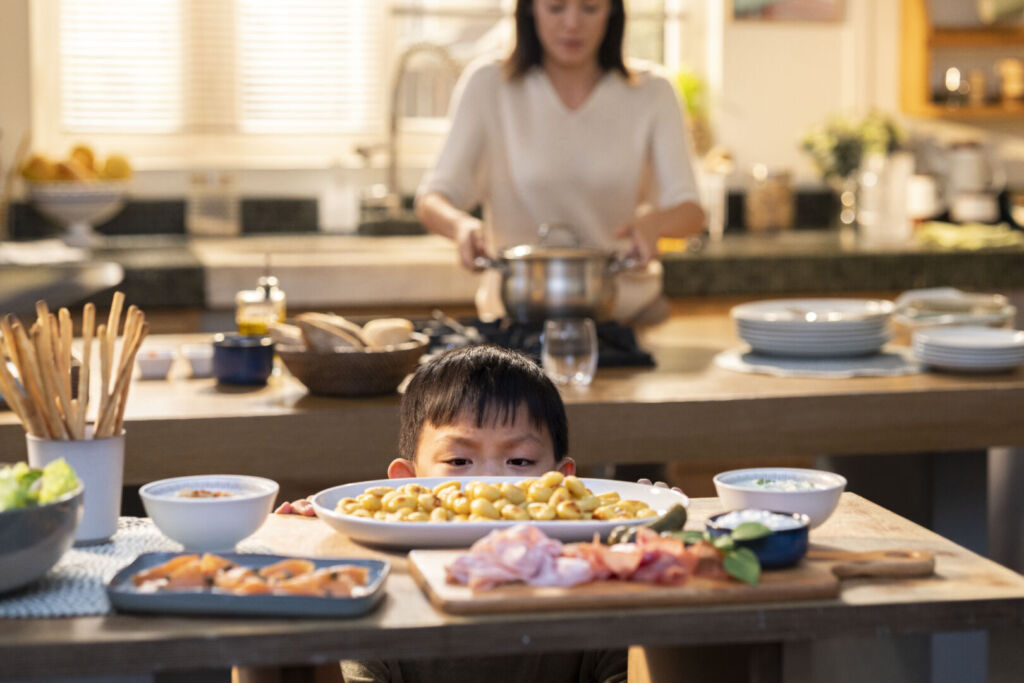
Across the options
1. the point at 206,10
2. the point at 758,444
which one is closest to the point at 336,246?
the point at 206,10

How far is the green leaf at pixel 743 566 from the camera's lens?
3.55ft

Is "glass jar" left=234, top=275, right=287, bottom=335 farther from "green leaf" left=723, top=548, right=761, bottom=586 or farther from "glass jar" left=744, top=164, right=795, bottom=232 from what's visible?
"glass jar" left=744, top=164, right=795, bottom=232

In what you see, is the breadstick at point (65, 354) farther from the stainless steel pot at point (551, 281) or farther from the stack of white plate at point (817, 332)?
the stack of white plate at point (817, 332)

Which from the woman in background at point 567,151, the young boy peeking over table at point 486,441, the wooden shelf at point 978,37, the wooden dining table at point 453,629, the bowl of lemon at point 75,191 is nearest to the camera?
the wooden dining table at point 453,629

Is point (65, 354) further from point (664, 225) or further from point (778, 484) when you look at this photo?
point (664, 225)

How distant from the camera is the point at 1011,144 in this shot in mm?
5109

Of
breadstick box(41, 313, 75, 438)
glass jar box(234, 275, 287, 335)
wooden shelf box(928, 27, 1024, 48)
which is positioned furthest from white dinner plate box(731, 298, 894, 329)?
wooden shelf box(928, 27, 1024, 48)

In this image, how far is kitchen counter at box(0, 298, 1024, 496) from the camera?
213 centimetres

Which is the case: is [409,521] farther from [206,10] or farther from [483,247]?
[206,10]

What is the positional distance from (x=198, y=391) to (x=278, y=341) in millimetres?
156

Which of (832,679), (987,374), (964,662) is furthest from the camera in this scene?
(987,374)

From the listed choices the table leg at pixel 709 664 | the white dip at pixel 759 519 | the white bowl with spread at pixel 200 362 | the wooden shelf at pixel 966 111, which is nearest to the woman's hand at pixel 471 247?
the white bowl with spread at pixel 200 362

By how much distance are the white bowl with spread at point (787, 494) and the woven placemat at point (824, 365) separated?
117 centimetres

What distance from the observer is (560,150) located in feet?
10.6
